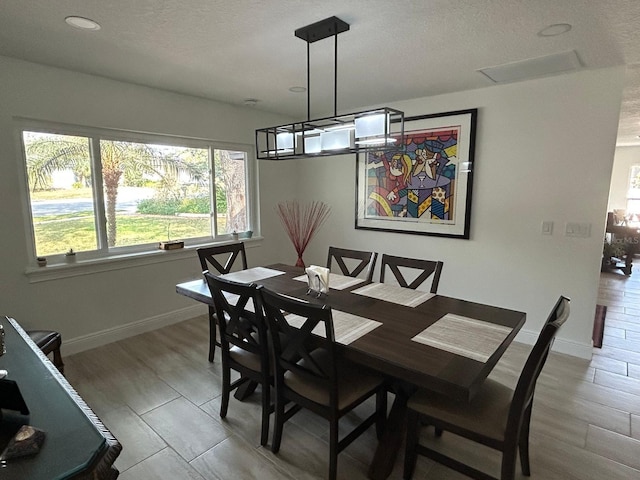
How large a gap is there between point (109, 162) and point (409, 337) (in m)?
3.22

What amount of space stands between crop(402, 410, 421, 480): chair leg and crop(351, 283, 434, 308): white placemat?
69 cm

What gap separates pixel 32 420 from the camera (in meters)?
1.02

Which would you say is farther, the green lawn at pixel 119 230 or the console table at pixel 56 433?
the green lawn at pixel 119 230

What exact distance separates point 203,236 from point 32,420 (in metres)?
3.30

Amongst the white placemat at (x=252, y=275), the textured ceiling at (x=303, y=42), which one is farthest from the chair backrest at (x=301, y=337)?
the textured ceiling at (x=303, y=42)

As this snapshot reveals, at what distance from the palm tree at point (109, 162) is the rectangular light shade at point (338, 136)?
1772mm

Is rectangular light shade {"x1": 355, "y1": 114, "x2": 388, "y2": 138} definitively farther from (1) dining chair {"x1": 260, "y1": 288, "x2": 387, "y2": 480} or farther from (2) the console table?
(2) the console table

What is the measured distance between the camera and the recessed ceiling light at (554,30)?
2.10 metres

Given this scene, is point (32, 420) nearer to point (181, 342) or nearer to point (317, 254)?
point (181, 342)

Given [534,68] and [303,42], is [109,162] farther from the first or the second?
[534,68]

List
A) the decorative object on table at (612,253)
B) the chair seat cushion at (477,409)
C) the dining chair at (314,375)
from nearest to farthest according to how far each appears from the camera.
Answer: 1. the chair seat cushion at (477,409)
2. the dining chair at (314,375)
3. the decorative object on table at (612,253)

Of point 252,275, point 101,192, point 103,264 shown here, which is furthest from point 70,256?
point 252,275

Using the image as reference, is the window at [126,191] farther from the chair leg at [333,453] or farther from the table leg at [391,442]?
the table leg at [391,442]

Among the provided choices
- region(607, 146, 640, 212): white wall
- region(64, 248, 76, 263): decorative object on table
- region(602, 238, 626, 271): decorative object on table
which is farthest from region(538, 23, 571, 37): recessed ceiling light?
region(607, 146, 640, 212): white wall
